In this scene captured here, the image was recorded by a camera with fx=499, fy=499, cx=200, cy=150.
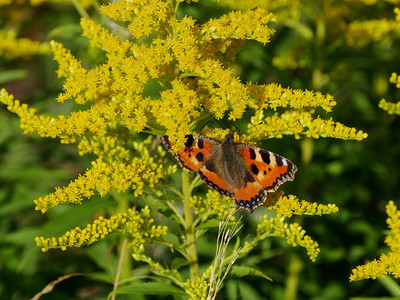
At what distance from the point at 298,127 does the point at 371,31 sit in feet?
7.53

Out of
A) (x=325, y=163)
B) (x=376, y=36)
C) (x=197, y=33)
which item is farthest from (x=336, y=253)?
(x=197, y=33)

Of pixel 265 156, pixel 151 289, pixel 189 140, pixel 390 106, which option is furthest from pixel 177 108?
Result: pixel 390 106

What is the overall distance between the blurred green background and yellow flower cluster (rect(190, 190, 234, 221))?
125 cm

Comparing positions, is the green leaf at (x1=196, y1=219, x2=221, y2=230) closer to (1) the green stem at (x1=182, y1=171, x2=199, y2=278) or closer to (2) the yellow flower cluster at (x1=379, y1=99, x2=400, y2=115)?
(1) the green stem at (x1=182, y1=171, x2=199, y2=278)

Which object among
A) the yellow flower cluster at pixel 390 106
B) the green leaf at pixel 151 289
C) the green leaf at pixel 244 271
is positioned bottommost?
the green leaf at pixel 151 289

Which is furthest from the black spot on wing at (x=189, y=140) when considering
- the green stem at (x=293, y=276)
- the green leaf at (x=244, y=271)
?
the green stem at (x=293, y=276)

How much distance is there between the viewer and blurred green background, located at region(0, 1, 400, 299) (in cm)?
459

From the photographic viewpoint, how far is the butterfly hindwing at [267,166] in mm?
3029

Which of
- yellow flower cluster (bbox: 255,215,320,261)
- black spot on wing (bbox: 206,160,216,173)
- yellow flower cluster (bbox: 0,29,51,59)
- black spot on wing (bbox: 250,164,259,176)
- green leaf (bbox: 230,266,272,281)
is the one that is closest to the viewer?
yellow flower cluster (bbox: 255,215,320,261)

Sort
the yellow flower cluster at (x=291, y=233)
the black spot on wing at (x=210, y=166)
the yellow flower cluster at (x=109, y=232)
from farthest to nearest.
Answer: the black spot on wing at (x=210, y=166) < the yellow flower cluster at (x=291, y=233) < the yellow flower cluster at (x=109, y=232)

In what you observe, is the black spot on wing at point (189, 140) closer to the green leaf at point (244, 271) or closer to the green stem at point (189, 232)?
the green stem at point (189, 232)

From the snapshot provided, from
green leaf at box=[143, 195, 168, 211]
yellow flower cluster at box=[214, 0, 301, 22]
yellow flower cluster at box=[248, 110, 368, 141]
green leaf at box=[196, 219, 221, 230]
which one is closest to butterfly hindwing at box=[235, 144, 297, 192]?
yellow flower cluster at box=[248, 110, 368, 141]

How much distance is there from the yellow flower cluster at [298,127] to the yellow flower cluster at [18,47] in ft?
9.27

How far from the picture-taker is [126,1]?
2924 millimetres
